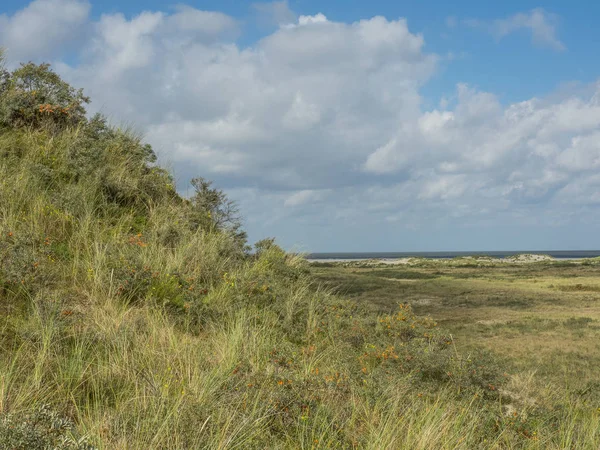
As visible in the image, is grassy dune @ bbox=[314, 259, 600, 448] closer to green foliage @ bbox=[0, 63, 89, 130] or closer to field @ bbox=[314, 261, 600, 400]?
field @ bbox=[314, 261, 600, 400]

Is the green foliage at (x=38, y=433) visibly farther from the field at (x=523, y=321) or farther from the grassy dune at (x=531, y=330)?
the field at (x=523, y=321)

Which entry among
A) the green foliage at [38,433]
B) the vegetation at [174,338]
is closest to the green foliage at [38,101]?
the vegetation at [174,338]

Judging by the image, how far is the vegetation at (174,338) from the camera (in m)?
3.84

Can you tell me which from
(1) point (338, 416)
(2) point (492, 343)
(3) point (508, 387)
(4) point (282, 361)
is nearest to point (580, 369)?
(2) point (492, 343)

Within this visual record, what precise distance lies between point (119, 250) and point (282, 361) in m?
3.23

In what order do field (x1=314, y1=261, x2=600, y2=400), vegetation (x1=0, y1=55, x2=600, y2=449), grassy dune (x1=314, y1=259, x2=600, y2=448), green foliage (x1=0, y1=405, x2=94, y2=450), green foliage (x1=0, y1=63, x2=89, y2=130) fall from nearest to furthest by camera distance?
green foliage (x1=0, y1=405, x2=94, y2=450) → vegetation (x1=0, y1=55, x2=600, y2=449) → grassy dune (x1=314, y1=259, x2=600, y2=448) → green foliage (x1=0, y1=63, x2=89, y2=130) → field (x1=314, y1=261, x2=600, y2=400)

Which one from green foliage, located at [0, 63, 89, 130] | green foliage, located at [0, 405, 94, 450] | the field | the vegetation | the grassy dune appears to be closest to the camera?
green foliage, located at [0, 405, 94, 450]

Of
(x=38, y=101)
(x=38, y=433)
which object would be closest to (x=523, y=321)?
(x=38, y=101)

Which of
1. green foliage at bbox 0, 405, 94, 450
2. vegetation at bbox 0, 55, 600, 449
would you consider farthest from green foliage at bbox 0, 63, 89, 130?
green foliage at bbox 0, 405, 94, 450

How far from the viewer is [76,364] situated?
4492mm

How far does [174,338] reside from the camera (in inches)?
217

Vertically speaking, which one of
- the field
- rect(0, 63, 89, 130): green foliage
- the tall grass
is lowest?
the field

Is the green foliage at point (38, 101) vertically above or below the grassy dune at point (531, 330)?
above

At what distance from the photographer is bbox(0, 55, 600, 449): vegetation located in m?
3.84
